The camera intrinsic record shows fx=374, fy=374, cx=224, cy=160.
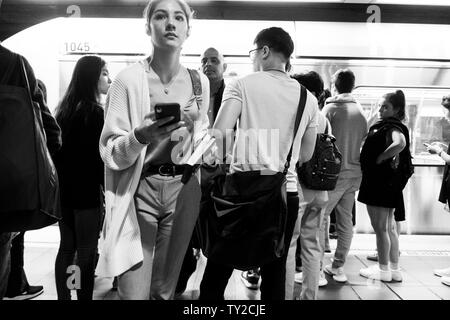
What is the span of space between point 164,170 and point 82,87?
104 centimetres

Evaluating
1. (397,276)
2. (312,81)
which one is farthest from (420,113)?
(312,81)

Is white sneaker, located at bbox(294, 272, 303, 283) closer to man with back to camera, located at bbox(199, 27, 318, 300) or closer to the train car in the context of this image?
man with back to camera, located at bbox(199, 27, 318, 300)

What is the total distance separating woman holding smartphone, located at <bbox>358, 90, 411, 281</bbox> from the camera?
2.93 m

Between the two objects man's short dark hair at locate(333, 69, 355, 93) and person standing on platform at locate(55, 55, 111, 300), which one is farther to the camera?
man's short dark hair at locate(333, 69, 355, 93)

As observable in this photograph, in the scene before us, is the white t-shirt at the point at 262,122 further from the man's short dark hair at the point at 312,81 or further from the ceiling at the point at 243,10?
the ceiling at the point at 243,10

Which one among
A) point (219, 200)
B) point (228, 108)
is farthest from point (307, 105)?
point (219, 200)

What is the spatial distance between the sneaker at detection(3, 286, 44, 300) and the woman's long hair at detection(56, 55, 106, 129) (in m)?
1.36

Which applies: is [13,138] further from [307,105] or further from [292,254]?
[292,254]

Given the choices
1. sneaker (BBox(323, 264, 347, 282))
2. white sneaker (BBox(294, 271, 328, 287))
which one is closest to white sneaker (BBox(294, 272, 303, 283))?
white sneaker (BBox(294, 271, 328, 287))

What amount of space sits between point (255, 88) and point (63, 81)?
328 centimetres

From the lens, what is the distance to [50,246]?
4020 mm

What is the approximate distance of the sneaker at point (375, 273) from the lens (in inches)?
123

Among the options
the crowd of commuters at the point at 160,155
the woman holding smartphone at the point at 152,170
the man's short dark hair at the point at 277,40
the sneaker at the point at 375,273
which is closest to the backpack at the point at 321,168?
the crowd of commuters at the point at 160,155

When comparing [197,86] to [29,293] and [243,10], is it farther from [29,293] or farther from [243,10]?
[243,10]
